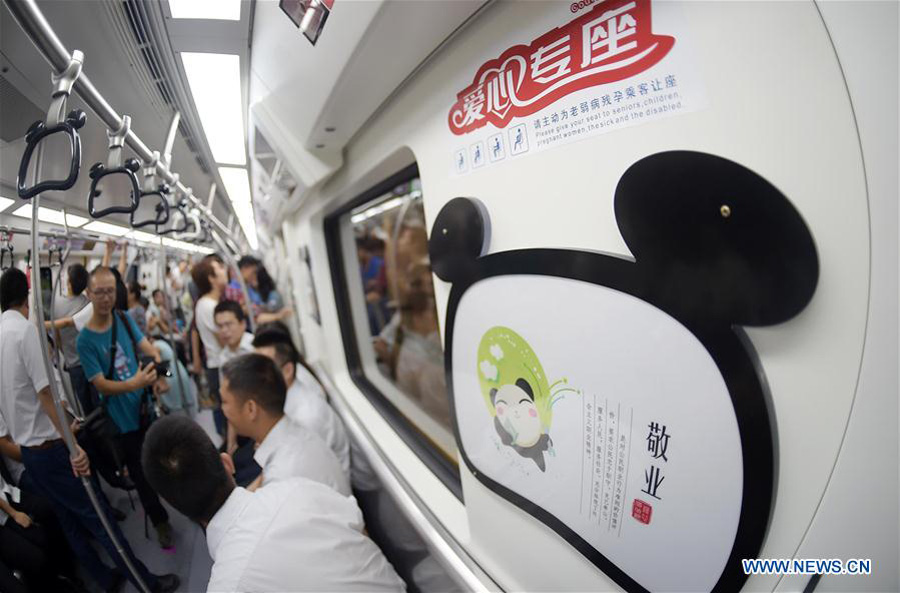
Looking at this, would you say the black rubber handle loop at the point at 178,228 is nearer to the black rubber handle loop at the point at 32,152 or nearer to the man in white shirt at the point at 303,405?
the black rubber handle loop at the point at 32,152

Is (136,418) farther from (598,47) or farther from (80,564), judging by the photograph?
(598,47)

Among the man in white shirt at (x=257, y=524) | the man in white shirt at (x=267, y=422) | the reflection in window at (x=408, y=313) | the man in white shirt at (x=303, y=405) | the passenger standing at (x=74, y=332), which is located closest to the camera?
the passenger standing at (x=74, y=332)

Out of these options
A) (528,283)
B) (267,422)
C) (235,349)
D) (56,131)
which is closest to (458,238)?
(528,283)

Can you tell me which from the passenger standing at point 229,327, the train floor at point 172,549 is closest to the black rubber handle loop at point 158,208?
the train floor at point 172,549

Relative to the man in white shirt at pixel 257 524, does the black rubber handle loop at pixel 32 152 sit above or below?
above

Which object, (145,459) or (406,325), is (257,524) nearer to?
(145,459)

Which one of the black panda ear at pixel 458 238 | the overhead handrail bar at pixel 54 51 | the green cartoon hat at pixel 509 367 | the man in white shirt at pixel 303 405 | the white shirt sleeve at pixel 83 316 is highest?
the overhead handrail bar at pixel 54 51

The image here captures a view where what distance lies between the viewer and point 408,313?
3.38 m

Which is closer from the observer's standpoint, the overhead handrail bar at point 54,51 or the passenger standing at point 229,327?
the overhead handrail bar at point 54,51

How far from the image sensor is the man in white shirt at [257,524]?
3.29 feet

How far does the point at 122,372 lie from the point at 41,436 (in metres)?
0.24

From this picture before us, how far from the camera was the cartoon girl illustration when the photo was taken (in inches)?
32.1

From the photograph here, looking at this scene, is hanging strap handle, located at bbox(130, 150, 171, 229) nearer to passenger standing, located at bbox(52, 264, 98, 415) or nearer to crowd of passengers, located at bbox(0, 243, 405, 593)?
crowd of passengers, located at bbox(0, 243, 405, 593)

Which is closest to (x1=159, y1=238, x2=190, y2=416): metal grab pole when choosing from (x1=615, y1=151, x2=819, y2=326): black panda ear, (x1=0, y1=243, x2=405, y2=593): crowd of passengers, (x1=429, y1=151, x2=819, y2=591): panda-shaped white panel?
(x1=0, y1=243, x2=405, y2=593): crowd of passengers
